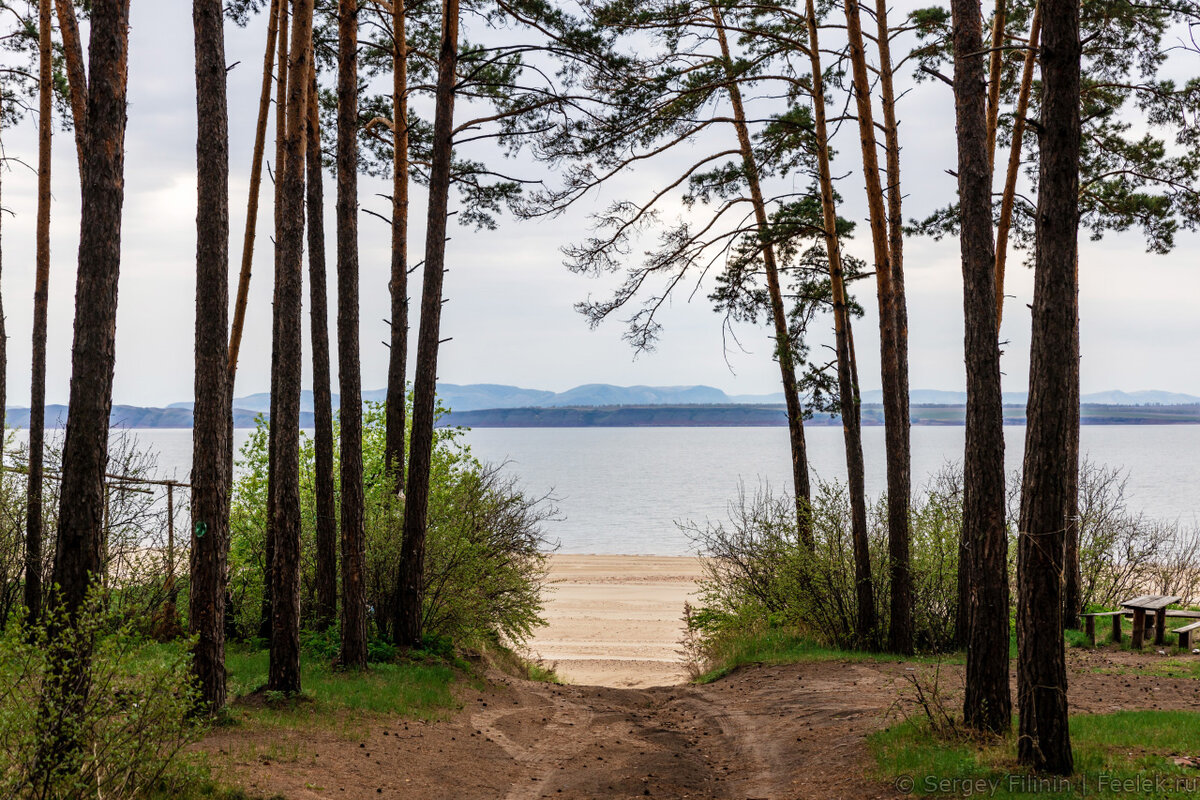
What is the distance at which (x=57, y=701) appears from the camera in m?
5.02

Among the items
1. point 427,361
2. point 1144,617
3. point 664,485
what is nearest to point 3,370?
point 427,361

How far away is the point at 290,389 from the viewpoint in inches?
363

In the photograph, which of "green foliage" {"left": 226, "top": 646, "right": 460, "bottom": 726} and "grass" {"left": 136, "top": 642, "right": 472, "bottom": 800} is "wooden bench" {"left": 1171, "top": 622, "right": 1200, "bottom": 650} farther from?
"green foliage" {"left": 226, "top": 646, "right": 460, "bottom": 726}

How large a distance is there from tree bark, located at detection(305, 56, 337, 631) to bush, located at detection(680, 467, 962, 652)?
511 centimetres

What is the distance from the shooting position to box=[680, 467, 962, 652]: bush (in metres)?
13.0

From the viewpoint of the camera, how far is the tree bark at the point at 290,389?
8750 mm

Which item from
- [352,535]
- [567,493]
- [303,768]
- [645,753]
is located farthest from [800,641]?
[567,493]

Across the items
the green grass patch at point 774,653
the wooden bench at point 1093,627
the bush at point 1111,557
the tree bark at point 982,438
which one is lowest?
the green grass patch at point 774,653

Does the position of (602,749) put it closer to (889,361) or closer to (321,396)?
(321,396)

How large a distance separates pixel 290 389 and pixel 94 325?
3.42 metres

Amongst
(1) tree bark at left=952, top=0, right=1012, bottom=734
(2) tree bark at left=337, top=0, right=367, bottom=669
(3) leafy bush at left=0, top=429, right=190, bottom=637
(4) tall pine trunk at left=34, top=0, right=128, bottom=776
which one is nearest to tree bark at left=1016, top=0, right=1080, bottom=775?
(1) tree bark at left=952, top=0, right=1012, bottom=734

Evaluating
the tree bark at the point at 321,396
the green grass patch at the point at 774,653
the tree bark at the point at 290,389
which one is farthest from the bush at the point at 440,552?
the green grass patch at the point at 774,653

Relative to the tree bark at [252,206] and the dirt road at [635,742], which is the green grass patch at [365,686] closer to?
the dirt road at [635,742]

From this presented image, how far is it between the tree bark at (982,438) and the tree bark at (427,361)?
21.0ft
